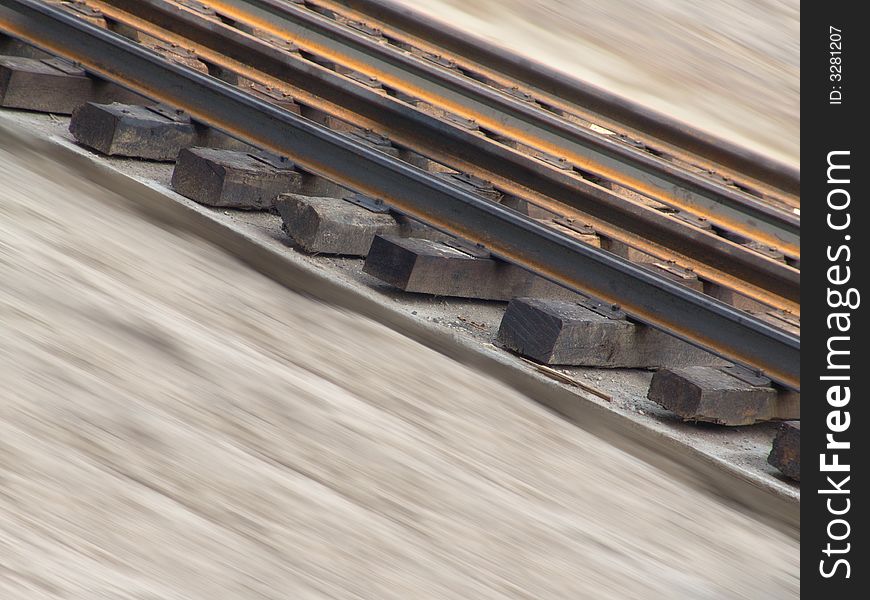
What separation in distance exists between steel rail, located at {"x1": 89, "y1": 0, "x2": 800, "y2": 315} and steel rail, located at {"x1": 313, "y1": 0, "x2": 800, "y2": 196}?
1251 mm

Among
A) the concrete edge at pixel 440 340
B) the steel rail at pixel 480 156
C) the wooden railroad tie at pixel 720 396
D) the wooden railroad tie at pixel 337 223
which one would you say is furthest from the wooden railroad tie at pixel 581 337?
the wooden railroad tie at pixel 337 223

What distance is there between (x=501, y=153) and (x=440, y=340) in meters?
1.24

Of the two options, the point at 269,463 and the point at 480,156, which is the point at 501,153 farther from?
the point at 269,463

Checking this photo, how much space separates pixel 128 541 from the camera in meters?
2.58

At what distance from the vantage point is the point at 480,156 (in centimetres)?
544

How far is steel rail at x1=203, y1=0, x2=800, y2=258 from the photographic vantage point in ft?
17.0

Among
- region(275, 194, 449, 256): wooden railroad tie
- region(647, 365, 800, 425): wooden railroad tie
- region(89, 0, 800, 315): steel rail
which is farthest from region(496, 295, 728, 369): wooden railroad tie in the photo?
region(275, 194, 449, 256): wooden railroad tie

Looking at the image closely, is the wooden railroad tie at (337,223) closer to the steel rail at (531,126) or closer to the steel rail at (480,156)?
the steel rail at (480,156)

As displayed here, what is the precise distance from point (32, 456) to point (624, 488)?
1855mm

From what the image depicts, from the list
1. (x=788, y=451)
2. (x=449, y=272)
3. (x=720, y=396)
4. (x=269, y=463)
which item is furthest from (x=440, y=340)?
(x=269, y=463)

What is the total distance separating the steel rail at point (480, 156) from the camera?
16.0 ft

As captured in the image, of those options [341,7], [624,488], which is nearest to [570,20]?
[341,7]

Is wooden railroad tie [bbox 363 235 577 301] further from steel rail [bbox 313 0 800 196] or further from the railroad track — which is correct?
Result: steel rail [bbox 313 0 800 196]
